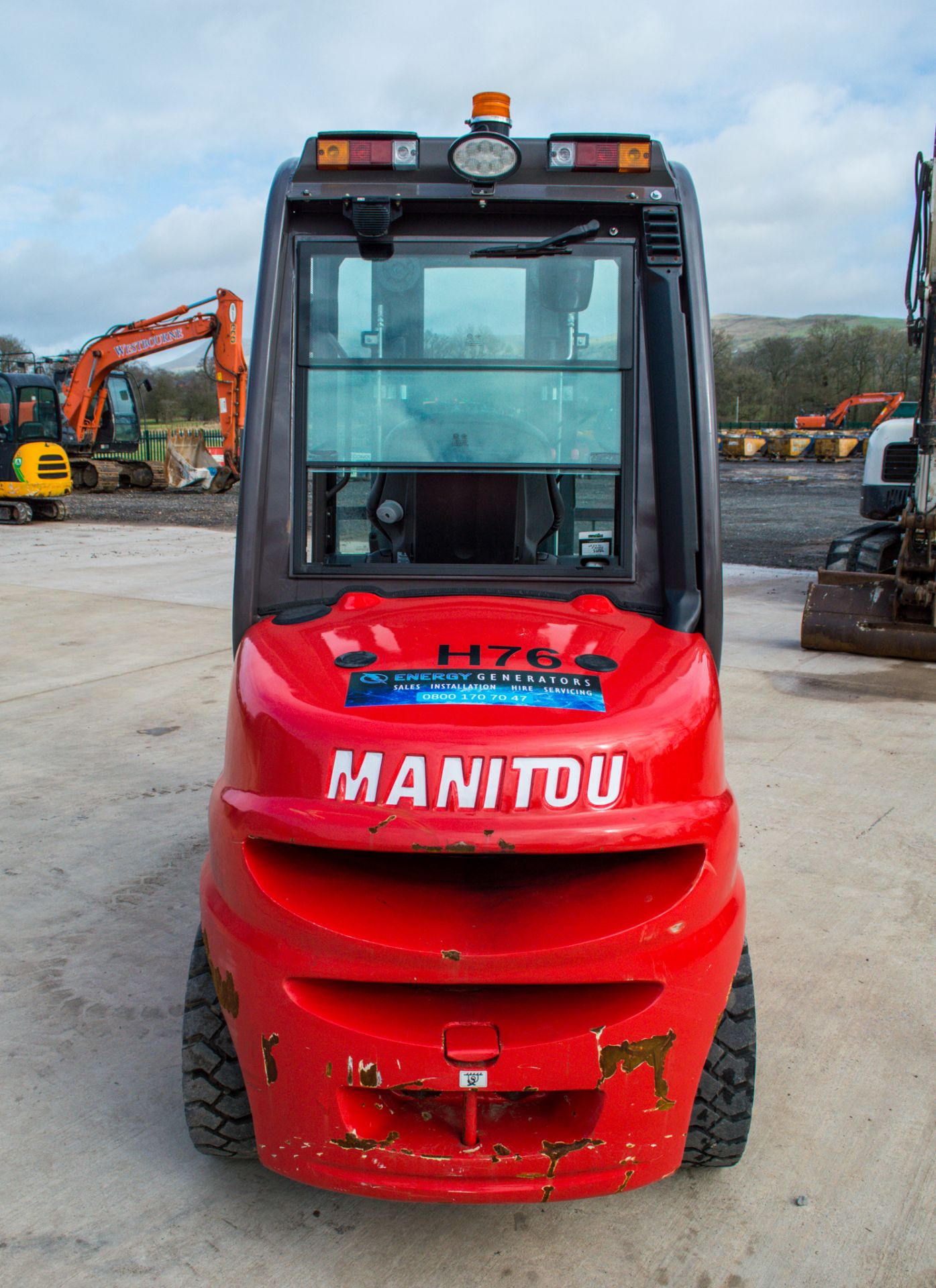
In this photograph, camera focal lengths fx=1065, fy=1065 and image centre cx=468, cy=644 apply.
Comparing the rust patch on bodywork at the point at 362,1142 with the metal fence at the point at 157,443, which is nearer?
the rust patch on bodywork at the point at 362,1142

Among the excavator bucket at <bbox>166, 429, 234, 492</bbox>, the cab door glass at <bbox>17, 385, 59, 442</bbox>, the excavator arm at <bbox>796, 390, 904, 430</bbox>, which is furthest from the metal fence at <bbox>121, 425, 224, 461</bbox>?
the excavator arm at <bbox>796, 390, 904, 430</bbox>

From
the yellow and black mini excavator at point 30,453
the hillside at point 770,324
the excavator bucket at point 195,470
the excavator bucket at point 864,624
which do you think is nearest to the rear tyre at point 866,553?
the excavator bucket at point 864,624

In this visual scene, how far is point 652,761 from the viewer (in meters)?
1.95

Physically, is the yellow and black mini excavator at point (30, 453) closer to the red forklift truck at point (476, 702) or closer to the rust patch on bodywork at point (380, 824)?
the red forklift truck at point (476, 702)

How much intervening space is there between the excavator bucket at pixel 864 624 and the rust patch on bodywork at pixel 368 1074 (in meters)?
6.20

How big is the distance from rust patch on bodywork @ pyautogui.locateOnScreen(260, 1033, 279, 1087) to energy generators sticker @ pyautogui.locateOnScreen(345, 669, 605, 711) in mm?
624

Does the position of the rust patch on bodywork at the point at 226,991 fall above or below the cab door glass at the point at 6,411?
below

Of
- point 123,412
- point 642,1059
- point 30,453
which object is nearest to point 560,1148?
point 642,1059

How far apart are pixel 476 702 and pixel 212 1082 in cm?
101

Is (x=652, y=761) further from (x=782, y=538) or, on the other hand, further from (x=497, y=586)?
(x=782, y=538)

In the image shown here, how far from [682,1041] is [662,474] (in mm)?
1336

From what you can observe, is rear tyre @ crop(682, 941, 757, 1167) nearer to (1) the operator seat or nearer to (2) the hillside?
(1) the operator seat

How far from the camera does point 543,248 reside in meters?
2.59

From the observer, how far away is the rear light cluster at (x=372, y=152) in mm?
2611
